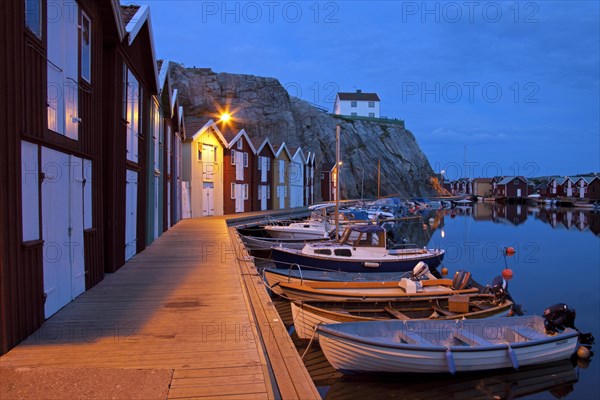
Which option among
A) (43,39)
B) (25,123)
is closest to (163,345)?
(25,123)

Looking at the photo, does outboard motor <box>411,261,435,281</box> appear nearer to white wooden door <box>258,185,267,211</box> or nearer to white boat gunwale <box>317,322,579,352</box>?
white boat gunwale <box>317,322,579,352</box>

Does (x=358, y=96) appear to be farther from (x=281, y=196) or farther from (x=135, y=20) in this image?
(x=135, y=20)

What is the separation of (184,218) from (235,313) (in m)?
28.8

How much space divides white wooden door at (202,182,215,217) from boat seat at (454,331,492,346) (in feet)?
99.2

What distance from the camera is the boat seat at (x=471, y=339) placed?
10.8 m

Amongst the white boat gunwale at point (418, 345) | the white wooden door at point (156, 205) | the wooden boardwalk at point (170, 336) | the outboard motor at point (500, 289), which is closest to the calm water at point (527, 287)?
the white boat gunwale at point (418, 345)

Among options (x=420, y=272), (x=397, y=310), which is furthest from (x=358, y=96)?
(x=397, y=310)

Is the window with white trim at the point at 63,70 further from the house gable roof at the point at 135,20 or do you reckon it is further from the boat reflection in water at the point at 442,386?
the boat reflection in water at the point at 442,386

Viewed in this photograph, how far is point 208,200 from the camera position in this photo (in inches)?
1585

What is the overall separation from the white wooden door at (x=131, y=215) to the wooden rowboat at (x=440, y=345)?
7.88 m

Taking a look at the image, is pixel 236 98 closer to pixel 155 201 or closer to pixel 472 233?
pixel 472 233

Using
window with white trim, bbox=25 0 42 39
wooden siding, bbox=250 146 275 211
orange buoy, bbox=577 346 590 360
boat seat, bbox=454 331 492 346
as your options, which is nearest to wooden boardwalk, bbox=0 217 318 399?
window with white trim, bbox=25 0 42 39

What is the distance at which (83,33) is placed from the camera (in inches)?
403

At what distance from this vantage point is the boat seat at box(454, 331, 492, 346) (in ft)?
35.4
